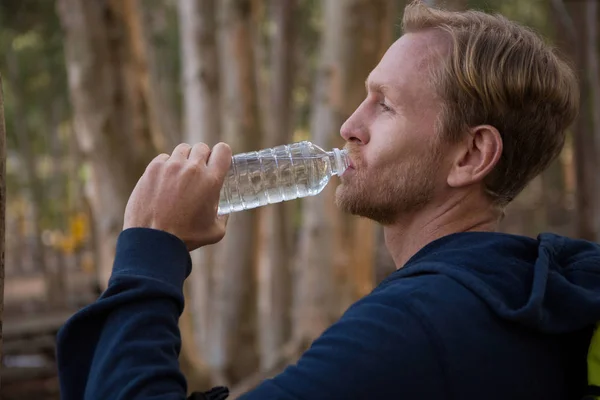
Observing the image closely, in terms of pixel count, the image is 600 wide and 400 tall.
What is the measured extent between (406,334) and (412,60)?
79cm

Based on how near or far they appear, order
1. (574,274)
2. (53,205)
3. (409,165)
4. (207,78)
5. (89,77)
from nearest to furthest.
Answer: (574,274), (409,165), (89,77), (207,78), (53,205)

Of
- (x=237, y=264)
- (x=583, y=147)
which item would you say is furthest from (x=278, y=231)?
(x=583, y=147)

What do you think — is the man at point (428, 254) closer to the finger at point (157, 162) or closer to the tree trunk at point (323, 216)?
the finger at point (157, 162)

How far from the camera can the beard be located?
2.00m

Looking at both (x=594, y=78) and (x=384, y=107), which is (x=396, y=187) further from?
(x=594, y=78)

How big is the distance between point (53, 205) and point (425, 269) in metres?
35.2

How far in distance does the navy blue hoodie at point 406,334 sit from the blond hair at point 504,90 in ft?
1.02

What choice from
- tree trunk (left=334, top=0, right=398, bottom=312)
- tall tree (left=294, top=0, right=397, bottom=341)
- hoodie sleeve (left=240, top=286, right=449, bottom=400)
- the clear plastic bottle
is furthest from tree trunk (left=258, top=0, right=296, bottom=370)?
hoodie sleeve (left=240, top=286, right=449, bottom=400)

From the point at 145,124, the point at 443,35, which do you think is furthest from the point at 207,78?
the point at 443,35

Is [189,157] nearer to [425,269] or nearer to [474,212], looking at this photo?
[425,269]

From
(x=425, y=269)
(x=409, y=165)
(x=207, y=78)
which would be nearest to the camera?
(x=425, y=269)

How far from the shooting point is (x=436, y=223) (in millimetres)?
2025

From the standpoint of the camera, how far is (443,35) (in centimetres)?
206

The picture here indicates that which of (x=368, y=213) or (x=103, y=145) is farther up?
(x=368, y=213)
